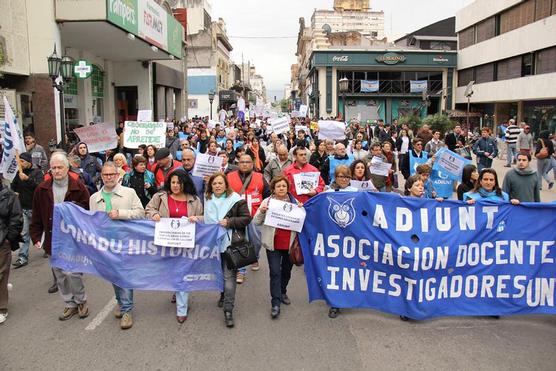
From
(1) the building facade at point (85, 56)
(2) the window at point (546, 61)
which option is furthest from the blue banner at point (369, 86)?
(1) the building facade at point (85, 56)

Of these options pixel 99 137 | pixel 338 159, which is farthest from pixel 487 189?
pixel 99 137

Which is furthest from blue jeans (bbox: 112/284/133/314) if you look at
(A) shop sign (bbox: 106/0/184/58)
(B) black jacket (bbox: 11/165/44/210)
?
(A) shop sign (bbox: 106/0/184/58)

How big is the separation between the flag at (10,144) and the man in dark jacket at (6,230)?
6.09 ft

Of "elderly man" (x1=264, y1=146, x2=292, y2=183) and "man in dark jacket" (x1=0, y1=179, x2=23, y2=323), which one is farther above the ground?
"elderly man" (x1=264, y1=146, x2=292, y2=183)

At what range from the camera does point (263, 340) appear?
4898 mm

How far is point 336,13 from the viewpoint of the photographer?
4190 inches

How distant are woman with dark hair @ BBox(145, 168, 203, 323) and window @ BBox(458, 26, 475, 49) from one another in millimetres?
46124

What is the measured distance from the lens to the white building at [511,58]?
108 feet


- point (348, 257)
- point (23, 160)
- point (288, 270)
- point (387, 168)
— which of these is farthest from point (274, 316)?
point (23, 160)

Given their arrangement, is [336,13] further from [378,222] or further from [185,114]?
[378,222]

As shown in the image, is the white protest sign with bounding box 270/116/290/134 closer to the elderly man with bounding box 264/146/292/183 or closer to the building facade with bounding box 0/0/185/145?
the building facade with bounding box 0/0/185/145

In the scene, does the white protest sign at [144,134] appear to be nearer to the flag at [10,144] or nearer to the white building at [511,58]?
the flag at [10,144]

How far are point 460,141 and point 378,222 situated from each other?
1200 centimetres

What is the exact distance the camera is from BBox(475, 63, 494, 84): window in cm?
4231
